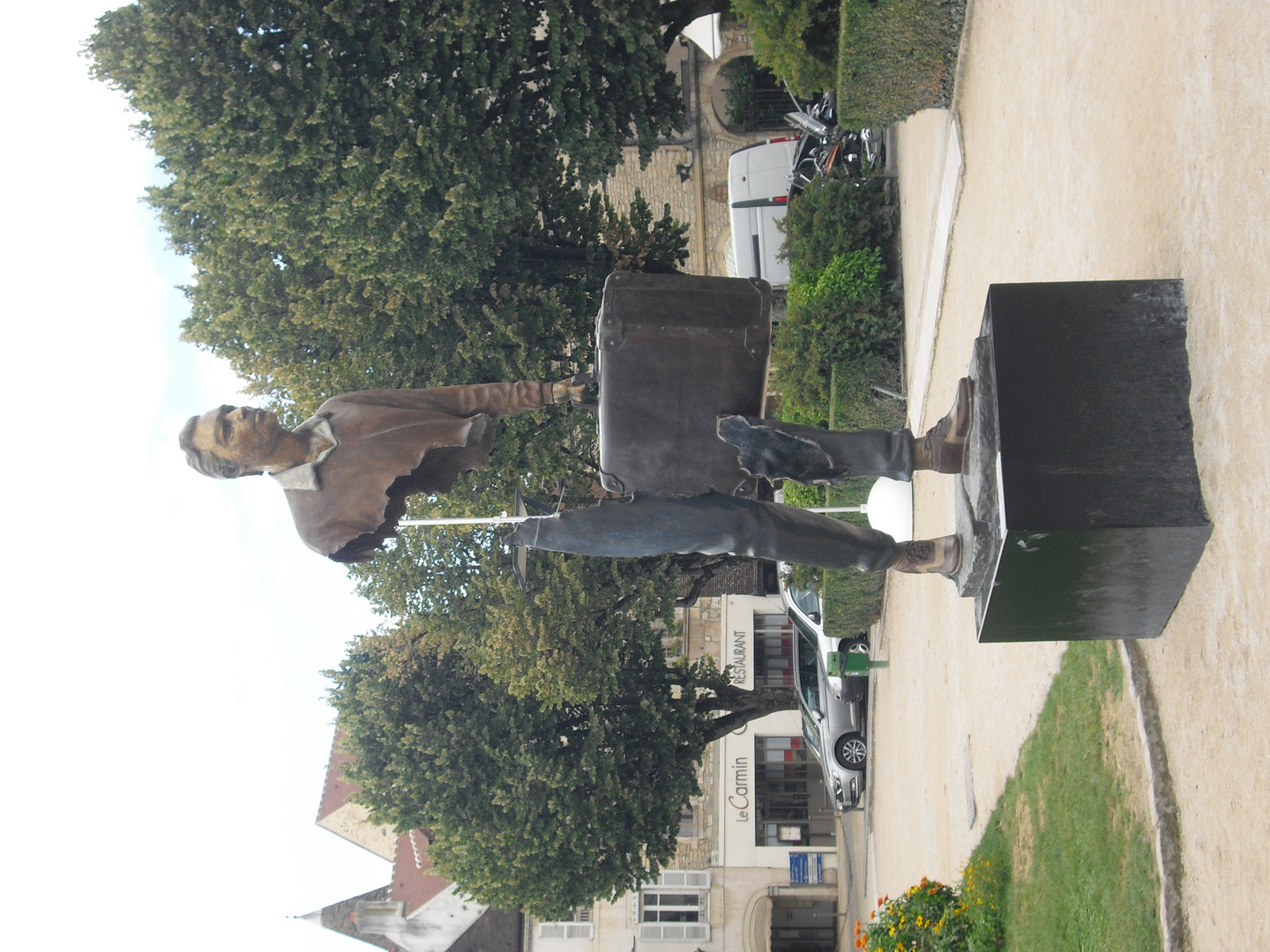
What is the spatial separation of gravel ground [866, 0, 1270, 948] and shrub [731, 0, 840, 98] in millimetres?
2750

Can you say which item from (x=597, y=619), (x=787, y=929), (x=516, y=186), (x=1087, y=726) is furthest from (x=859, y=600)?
(x=787, y=929)

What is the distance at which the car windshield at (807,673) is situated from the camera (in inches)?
782

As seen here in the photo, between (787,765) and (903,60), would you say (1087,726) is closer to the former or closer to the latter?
(903,60)

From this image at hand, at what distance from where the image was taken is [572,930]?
2984 cm

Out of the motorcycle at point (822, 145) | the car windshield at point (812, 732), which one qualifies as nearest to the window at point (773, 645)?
the car windshield at point (812, 732)

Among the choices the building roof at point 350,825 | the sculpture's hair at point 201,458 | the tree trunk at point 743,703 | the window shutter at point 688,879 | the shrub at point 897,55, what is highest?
the shrub at point 897,55

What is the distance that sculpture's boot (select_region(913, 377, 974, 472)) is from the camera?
18.0ft

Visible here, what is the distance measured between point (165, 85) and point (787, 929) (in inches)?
1044

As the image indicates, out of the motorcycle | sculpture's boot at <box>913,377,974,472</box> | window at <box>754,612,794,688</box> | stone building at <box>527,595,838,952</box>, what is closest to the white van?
the motorcycle

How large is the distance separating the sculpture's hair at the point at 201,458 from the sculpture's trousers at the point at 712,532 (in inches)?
72.6

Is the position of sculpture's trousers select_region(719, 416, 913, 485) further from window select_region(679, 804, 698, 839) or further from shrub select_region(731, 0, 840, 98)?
window select_region(679, 804, 698, 839)

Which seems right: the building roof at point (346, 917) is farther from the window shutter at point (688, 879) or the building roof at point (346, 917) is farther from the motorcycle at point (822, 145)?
the motorcycle at point (822, 145)

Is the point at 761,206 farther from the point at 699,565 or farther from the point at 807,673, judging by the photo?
the point at 807,673

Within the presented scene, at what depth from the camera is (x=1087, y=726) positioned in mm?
6090
